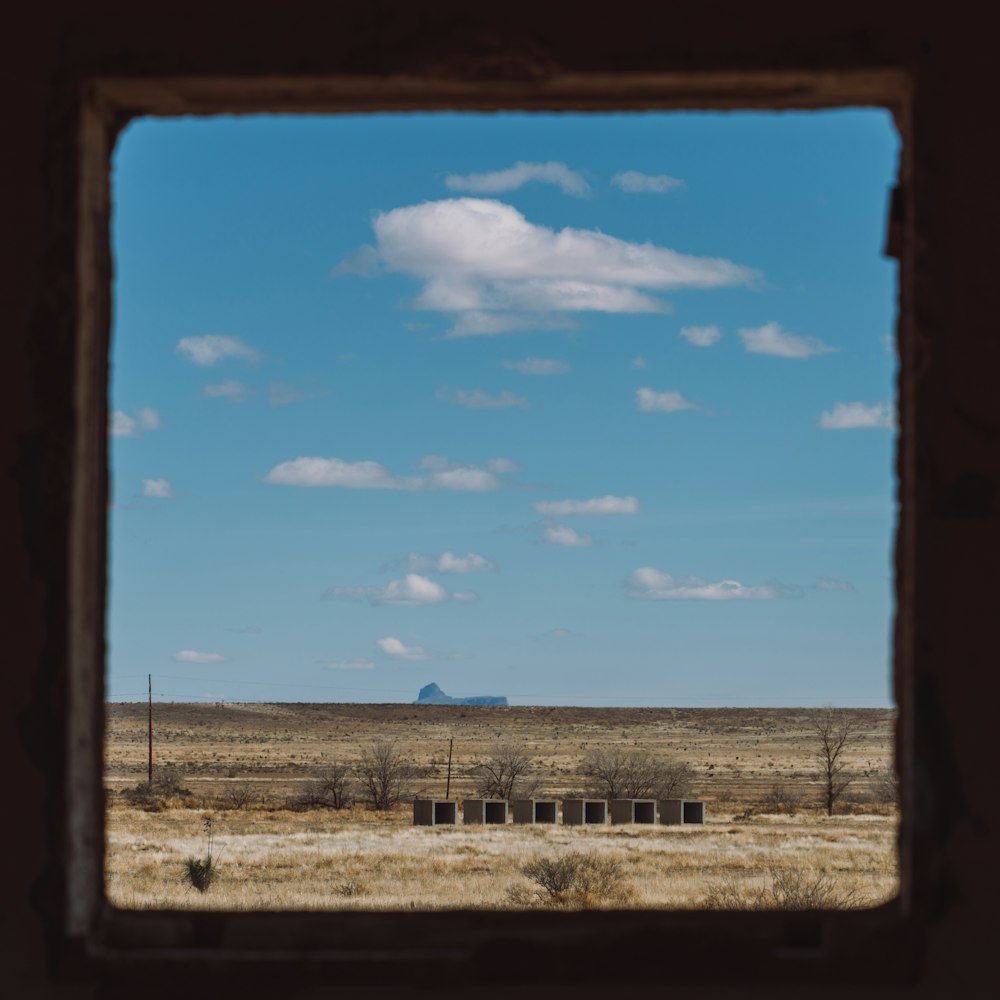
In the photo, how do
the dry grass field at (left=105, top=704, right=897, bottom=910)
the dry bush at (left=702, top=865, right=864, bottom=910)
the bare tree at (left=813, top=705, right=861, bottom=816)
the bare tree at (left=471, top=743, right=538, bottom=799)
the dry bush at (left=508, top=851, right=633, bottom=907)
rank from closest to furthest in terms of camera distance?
the dry bush at (left=702, top=865, right=864, bottom=910), the dry bush at (left=508, top=851, right=633, bottom=907), the dry grass field at (left=105, top=704, right=897, bottom=910), the bare tree at (left=813, top=705, right=861, bottom=816), the bare tree at (left=471, top=743, right=538, bottom=799)

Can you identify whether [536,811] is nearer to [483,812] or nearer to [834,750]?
[483,812]

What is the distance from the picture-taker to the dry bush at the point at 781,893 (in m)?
20.2

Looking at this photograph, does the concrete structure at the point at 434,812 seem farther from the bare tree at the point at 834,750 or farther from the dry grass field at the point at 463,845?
the bare tree at the point at 834,750

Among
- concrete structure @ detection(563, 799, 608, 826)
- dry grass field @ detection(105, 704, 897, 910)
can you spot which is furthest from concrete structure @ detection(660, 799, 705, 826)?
concrete structure @ detection(563, 799, 608, 826)

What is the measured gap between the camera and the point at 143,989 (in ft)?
9.04

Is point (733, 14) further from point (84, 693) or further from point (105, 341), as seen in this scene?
point (84, 693)

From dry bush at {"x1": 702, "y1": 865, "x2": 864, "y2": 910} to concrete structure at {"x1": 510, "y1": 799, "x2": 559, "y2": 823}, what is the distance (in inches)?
523

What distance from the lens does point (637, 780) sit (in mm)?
47250

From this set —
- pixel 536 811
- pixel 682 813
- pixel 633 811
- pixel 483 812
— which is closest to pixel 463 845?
pixel 483 812

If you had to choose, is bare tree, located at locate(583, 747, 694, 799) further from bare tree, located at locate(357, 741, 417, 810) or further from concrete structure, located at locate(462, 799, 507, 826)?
concrete structure, located at locate(462, 799, 507, 826)

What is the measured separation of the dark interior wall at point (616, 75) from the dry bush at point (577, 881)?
18.2 metres

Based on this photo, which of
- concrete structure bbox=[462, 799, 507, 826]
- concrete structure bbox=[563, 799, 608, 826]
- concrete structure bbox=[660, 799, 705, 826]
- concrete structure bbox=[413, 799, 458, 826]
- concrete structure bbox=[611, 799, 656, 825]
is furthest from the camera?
Result: concrete structure bbox=[611, 799, 656, 825]

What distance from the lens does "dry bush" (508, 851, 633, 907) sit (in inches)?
840

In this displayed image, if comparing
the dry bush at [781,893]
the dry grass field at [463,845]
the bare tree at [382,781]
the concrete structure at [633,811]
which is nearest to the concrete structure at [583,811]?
the concrete structure at [633,811]
